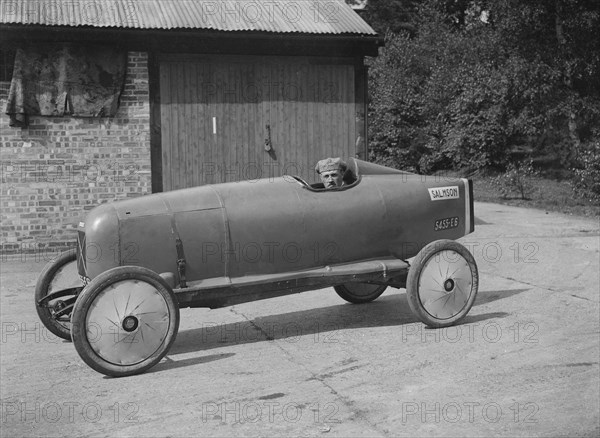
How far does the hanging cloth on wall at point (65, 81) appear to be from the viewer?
1195 centimetres

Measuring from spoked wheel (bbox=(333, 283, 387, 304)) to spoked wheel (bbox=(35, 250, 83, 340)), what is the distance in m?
2.70

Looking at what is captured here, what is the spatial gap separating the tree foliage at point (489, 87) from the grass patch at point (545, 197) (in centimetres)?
78

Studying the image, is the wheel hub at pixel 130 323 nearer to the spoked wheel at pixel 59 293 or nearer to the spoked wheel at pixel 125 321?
the spoked wheel at pixel 125 321

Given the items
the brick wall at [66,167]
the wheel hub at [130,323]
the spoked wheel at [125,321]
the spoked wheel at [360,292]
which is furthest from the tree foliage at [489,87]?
the wheel hub at [130,323]

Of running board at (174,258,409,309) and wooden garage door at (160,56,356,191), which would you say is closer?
running board at (174,258,409,309)

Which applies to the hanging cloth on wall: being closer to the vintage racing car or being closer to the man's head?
the vintage racing car

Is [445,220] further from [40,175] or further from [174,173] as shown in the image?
[40,175]

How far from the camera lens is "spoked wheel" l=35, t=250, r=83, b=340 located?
6938 mm

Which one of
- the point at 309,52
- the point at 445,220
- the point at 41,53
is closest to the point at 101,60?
the point at 41,53

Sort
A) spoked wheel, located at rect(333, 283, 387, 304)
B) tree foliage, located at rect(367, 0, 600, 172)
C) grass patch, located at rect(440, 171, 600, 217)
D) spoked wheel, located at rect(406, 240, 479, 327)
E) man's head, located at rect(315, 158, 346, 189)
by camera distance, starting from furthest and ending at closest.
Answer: tree foliage, located at rect(367, 0, 600, 172), grass patch, located at rect(440, 171, 600, 217), spoked wheel, located at rect(333, 283, 387, 304), man's head, located at rect(315, 158, 346, 189), spoked wheel, located at rect(406, 240, 479, 327)

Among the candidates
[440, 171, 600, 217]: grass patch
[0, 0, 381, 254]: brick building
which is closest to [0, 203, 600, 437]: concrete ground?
[0, 0, 381, 254]: brick building

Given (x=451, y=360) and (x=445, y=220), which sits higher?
(x=445, y=220)

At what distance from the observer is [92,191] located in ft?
41.1

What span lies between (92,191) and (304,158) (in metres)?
3.38
